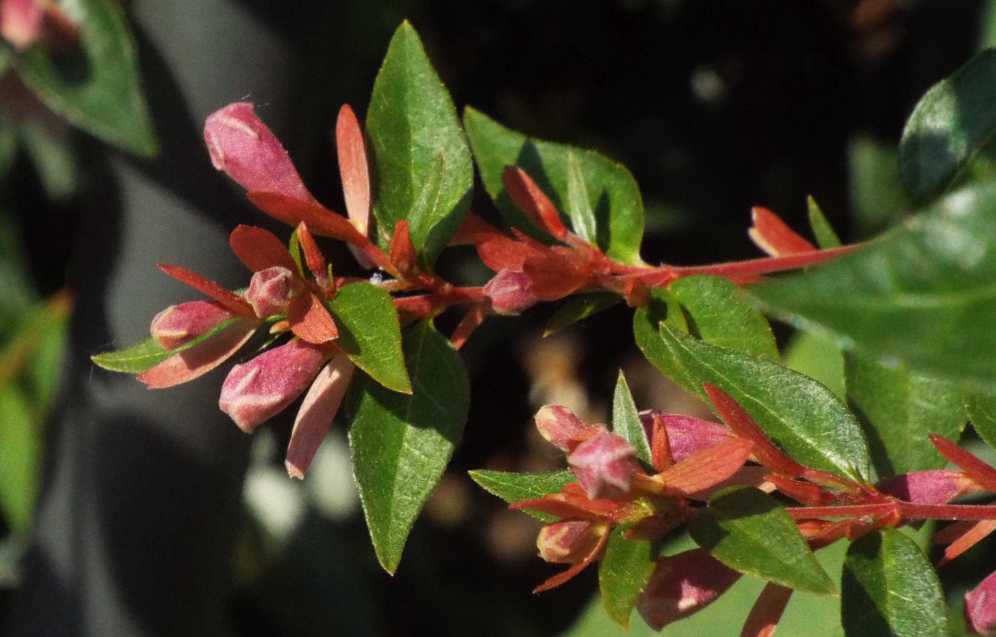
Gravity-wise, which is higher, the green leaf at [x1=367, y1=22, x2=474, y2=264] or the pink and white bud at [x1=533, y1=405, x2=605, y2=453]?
the green leaf at [x1=367, y1=22, x2=474, y2=264]

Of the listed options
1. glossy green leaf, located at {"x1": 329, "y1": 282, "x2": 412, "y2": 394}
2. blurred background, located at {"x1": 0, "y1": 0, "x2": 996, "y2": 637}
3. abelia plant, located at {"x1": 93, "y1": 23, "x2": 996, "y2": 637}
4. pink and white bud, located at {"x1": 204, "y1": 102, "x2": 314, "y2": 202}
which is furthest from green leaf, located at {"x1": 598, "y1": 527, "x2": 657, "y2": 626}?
blurred background, located at {"x1": 0, "y1": 0, "x2": 996, "y2": 637}

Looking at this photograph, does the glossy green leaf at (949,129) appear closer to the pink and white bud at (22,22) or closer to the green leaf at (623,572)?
the green leaf at (623,572)

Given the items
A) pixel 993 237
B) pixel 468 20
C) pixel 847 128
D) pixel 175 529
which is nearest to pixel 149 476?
pixel 175 529

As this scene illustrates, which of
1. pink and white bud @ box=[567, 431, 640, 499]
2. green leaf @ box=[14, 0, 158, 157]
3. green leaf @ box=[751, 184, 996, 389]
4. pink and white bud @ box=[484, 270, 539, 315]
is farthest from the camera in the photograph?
green leaf @ box=[14, 0, 158, 157]

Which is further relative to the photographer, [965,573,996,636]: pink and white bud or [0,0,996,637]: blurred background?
[0,0,996,637]: blurred background

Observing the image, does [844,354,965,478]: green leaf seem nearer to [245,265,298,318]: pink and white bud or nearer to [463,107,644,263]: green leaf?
[463,107,644,263]: green leaf

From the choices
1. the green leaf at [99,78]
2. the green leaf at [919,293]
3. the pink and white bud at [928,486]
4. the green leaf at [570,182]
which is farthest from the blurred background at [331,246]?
the green leaf at [919,293]
